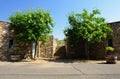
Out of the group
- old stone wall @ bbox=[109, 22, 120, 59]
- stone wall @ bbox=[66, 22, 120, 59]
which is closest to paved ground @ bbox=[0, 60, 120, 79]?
old stone wall @ bbox=[109, 22, 120, 59]

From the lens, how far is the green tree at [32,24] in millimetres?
18703

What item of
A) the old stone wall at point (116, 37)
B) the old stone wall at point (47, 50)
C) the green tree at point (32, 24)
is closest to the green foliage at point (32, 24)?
the green tree at point (32, 24)

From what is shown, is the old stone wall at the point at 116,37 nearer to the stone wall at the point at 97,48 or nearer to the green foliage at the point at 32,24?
the stone wall at the point at 97,48

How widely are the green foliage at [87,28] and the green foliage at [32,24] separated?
2247 mm

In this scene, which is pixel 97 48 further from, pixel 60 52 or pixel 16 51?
pixel 16 51

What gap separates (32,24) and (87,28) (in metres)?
5.32

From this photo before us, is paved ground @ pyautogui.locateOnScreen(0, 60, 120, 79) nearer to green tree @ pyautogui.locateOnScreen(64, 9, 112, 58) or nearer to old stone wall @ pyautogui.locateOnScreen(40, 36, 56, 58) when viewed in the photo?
green tree @ pyautogui.locateOnScreen(64, 9, 112, 58)

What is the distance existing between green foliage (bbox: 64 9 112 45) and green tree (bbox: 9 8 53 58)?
7.34ft

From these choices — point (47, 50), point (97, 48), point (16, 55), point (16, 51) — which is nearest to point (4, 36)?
point (16, 51)

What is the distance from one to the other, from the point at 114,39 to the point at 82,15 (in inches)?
169

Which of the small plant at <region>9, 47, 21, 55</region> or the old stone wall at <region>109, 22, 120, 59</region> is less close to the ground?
the old stone wall at <region>109, 22, 120, 59</region>

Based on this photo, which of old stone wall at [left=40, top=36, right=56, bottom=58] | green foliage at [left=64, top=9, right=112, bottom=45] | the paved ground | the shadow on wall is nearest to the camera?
the paved ground

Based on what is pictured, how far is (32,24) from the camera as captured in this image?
18672mm

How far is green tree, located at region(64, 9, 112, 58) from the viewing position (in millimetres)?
18314
